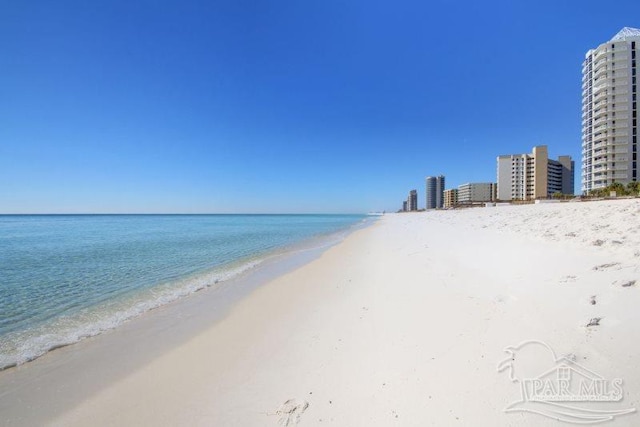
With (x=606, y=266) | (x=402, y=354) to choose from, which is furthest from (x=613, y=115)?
(x=402, y=354)

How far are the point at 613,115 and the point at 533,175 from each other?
4294cm

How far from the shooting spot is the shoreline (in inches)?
151

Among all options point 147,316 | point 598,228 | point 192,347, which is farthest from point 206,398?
point 598,228

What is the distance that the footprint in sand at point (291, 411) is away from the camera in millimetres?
2928

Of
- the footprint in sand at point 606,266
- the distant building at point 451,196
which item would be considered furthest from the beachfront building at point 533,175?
the footprint in sand at point 606,266

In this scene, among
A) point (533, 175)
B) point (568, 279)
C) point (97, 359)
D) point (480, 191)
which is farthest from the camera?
point (480, 191)

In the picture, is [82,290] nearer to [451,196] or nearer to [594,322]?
[594,322]

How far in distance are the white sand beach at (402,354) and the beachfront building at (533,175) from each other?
121m

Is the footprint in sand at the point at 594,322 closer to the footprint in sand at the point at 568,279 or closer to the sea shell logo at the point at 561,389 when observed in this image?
the sea shell logo at the point at 561,389

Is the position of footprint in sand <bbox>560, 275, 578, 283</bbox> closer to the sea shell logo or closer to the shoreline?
the sea shell logo

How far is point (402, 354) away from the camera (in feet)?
13.0

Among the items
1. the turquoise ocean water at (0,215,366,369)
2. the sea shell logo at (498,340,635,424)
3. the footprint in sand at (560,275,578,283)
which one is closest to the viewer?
the sea shell logo at (498,340,635,424)

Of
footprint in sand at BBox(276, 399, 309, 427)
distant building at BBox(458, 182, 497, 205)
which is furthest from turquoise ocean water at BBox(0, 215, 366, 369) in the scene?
distant building at BBox(458, 182, 497, 205)

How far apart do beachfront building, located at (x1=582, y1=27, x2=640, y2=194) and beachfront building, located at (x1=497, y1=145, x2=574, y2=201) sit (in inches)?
1399
